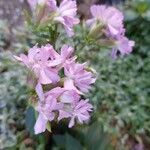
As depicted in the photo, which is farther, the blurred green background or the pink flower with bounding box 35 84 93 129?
the blurred green background

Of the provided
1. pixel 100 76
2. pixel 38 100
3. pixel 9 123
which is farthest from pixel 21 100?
pixel 38 100

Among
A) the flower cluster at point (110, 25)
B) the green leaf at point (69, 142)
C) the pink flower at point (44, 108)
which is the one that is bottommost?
the green leaf at point (69, 142)

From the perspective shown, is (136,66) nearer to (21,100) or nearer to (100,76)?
(100,76)

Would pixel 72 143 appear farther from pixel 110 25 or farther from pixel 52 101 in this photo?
pixel 52 101

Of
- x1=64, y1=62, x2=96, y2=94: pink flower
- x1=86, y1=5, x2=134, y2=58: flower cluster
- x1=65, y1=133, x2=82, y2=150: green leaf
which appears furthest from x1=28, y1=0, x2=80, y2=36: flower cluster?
x1=65, y1=133, x2=82, y2=150: green leaf

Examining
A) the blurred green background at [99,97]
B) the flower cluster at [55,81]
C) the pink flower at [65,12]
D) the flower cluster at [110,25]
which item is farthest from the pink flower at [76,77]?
the blurred green background at [99,97]

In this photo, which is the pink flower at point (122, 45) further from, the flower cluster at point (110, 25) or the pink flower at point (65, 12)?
the pink flower at point (65, 12)

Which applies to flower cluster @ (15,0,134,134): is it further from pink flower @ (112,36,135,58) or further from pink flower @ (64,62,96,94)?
pink flower @ (112,36,135,58)
